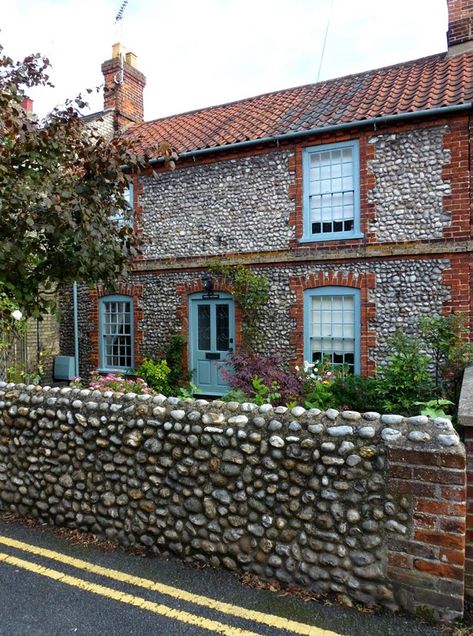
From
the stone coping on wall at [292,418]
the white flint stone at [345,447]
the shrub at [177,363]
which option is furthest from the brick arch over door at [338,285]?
the white flint stone at [345,447]

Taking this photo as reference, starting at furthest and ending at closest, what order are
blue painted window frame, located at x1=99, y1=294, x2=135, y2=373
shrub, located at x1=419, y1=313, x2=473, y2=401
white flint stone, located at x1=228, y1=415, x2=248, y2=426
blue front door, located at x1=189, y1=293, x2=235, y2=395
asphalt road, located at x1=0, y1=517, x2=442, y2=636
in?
blue painted window frame, located at x1=99, y1=294, x2=135, y2=373 < blue front door, located at x1=189, y1=293, x2=235, y2=395 < shrub, located at x1=419, y1=313, x2=473, y2=401 < white flint stone, located at x1=228, y1=415, x2=248, y2=426 < asphalt road, located at x1=0, y1=517, x2=442, y2=636

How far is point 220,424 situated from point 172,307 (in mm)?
8497

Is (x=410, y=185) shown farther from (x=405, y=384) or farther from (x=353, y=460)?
(x=353, y=460)

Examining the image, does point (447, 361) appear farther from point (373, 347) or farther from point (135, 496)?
point (135, 496)

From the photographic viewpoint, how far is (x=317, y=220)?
34.7 ft

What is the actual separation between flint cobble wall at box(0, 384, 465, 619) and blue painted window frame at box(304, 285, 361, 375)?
21.3ft

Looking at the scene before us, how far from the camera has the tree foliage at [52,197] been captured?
16.8ft

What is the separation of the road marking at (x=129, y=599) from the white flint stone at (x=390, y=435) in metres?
1.63

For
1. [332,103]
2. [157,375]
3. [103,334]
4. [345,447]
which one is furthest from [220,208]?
[345,447]

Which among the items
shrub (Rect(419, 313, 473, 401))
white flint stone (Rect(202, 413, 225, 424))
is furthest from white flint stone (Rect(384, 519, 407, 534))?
shrub (Rect(419, 313, 473, 401))

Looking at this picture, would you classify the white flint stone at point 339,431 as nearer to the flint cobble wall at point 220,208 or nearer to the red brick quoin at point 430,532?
the red brick quoin at point 430,532

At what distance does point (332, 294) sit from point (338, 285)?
26 centimetres

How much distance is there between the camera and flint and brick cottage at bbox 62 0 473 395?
9.32 m

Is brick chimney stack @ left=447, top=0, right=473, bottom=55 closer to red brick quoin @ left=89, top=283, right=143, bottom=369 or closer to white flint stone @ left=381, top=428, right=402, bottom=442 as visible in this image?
red brick quoin @ left=89, top=283, right=143, bottom=369
